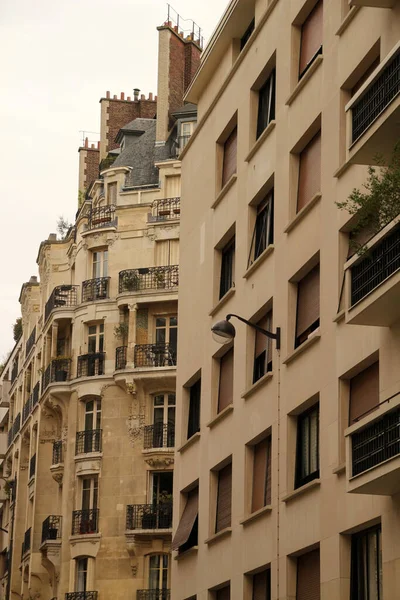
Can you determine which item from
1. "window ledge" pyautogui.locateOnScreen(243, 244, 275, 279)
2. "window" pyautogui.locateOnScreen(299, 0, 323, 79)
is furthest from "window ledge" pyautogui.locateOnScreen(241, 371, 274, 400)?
"window" pyautogui.locateOnScreen(299, 0, 323, 79)

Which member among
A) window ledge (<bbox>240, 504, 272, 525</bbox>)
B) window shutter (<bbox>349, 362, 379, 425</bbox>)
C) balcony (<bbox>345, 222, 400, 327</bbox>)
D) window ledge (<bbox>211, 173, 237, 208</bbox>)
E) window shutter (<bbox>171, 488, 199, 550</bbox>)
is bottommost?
window ledge (<bbox>240, 504, 272, 525</bbox>)

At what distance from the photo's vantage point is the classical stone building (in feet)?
167

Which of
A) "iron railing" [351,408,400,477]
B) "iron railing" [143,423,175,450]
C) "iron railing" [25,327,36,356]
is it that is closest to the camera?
"iron railing" [351,408,400,477]

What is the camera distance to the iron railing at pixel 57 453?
5561cm

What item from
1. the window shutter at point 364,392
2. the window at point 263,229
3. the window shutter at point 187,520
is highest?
the window at point 263,229

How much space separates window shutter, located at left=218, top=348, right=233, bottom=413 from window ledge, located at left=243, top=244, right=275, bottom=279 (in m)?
2.36

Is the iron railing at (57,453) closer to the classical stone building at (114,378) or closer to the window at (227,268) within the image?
the classical stone building at (114,378)

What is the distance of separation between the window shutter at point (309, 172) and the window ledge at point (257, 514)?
19.7 feet

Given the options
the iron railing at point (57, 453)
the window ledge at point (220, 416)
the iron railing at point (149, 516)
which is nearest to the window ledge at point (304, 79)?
the window ledge at point (220, 416)

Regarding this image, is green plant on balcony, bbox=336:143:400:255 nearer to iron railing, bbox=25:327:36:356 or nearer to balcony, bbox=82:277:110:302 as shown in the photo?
balcony, bbox=82:277:110:302

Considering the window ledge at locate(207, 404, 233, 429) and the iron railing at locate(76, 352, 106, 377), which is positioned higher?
the iron railing at locate(76, 352, 106, 377)

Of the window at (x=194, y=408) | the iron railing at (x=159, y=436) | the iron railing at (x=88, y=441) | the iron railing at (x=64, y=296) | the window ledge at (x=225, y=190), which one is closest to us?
the window ledge at (x=225, y=190)

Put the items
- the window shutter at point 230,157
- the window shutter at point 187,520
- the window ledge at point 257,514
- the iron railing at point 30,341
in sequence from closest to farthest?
1. the window ledge at point 257,514
2. the window shutter at point 187,520
3. the window shutter at point 230,157
4. the iron railing at point 30,341

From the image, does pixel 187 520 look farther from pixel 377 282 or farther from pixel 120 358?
pixel 120 358
